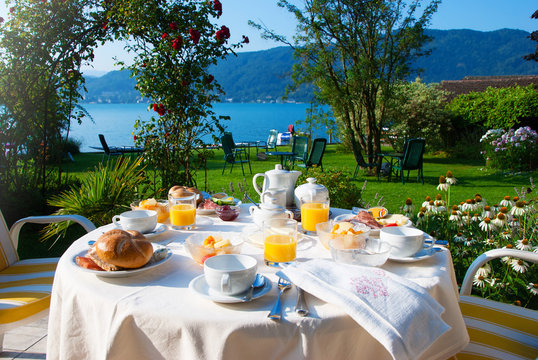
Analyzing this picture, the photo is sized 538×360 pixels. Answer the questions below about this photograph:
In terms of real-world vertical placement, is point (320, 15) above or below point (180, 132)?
above

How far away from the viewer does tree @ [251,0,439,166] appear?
8.84 m

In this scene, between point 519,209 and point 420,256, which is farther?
point 519,209

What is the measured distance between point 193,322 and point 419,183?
8.64m

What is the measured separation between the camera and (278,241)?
58.3 inches

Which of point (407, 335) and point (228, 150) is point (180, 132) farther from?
point (228, 150)

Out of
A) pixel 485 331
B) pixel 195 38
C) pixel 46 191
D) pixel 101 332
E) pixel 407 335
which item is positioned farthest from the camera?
pixel 46 191

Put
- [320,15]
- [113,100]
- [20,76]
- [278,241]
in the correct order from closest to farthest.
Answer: [278,241] → [20,76] → [320,15] → [113,100]

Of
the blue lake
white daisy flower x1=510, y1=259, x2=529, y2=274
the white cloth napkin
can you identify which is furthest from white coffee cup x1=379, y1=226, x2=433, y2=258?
the blue lake

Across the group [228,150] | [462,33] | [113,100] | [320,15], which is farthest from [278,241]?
[462,33]

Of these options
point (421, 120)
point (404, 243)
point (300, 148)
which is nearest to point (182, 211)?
point (404, 243)

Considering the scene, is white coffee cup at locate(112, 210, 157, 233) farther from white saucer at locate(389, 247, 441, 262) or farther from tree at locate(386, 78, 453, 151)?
tree at locate(386, 78, 453, 151)

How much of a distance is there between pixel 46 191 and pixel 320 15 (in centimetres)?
671

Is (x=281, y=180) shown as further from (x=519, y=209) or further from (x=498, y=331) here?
(x=519, y=209)

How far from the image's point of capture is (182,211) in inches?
77.0
